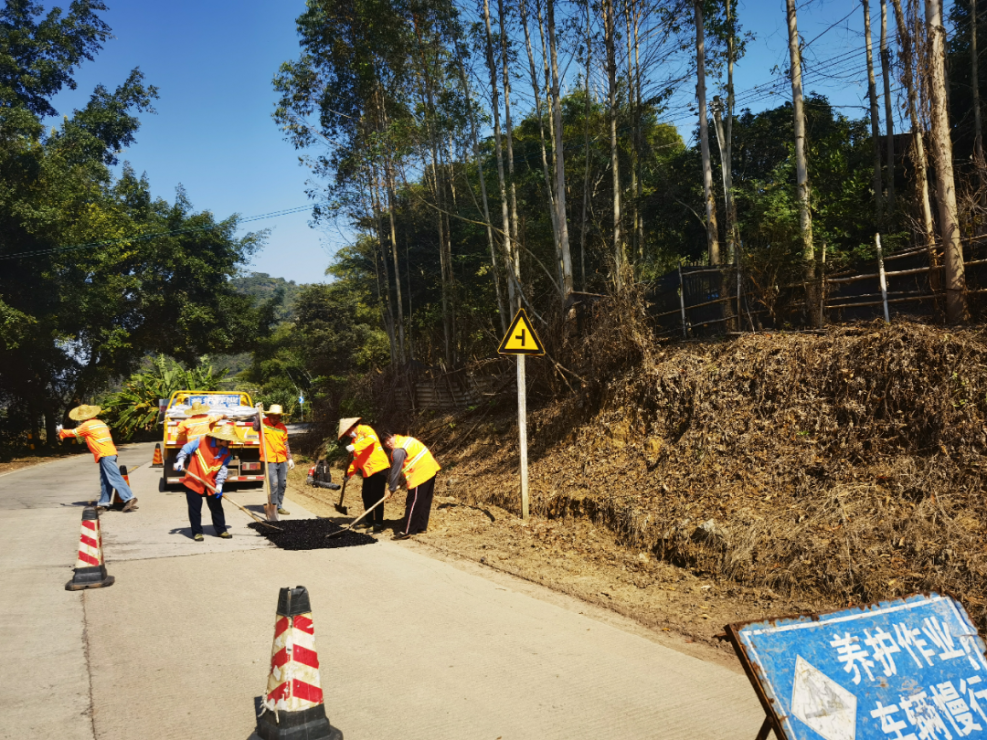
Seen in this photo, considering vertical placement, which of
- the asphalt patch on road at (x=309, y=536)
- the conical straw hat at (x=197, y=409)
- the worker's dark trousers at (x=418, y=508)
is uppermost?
the conical straw hat at (x=197, y=409)

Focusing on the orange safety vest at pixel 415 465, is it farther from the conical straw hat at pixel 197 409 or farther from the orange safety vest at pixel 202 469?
the conical straw hat at pixel 197 409

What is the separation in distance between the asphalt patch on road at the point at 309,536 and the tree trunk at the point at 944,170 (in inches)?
325

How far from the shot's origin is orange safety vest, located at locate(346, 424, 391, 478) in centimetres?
1054

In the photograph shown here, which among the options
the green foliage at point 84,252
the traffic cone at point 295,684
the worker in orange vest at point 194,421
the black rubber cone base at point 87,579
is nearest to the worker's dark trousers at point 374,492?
the black rubber cone base at point 87,579

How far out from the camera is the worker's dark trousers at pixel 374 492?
1066 cm

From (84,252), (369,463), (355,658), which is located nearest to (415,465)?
(369,463)

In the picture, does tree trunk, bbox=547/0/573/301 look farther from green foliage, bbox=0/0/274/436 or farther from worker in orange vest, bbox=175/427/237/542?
green foliage, bbox=0/0/274/436

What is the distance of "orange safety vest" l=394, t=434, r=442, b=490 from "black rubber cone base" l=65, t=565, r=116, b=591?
3.78 meters

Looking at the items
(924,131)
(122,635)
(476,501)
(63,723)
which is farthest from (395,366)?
(63,723)

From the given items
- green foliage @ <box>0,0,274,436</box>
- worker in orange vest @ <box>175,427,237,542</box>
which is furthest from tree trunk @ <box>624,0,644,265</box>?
green foliage @ <box>0,0,274,436</box>

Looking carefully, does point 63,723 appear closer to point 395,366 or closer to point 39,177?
point 395,366

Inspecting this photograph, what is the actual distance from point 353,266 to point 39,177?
1337cm

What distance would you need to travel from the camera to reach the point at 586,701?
4.41 m

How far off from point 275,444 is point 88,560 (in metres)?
5.48
